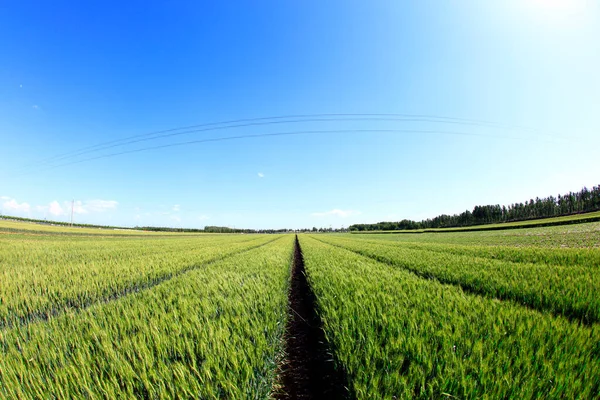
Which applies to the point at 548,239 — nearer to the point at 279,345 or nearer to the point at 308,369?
the point at 308,369

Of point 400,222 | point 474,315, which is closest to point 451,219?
point 400,222

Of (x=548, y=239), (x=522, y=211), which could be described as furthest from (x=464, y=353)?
(x=522, y=211)

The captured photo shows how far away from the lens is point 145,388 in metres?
1.71

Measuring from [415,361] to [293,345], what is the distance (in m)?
2.37

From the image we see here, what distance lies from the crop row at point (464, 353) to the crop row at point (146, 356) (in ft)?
2.97

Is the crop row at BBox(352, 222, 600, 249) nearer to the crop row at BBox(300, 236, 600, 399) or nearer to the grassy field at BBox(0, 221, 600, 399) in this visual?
the grassy field at BBox(0, 221, 600, 399)

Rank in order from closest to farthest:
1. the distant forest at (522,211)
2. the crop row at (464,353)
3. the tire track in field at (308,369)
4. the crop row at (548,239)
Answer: the crop row at (464,353), the tire track in field at (308,369), the crop row at (548,239), the distant forest at (522,211)

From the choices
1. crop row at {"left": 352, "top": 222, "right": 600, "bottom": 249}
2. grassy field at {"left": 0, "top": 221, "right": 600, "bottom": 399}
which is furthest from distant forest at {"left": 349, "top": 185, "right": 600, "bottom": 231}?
grassy field at {"left": 0, "top": 221, "right": 600, "bottom": 399}

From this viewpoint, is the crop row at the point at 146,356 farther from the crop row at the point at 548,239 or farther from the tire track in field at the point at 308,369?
the crop row at the point at 548,239

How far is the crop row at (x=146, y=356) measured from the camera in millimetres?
1620

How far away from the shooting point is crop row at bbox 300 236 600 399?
5.11ft

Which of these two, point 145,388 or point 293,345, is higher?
point 145,388

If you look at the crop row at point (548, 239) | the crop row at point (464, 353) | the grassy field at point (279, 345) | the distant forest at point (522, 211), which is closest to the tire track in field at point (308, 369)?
the grassy field at point (279, 345)

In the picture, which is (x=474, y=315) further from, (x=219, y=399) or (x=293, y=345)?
(x=219, y=399)
